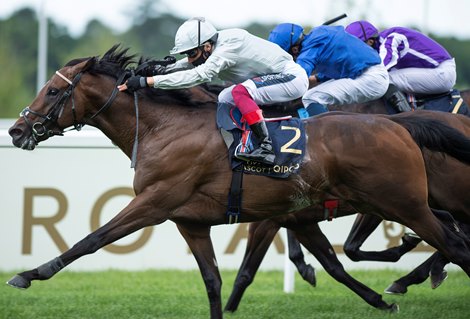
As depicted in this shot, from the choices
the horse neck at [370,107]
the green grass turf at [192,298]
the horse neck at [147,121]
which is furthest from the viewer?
the horse neck at [370,107]

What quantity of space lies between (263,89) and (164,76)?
687 mm

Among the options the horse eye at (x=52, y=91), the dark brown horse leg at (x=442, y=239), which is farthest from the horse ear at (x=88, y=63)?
the dark brown horse leg at (x=442, y=239)

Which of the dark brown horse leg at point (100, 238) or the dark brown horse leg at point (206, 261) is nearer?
the dark brown horse leg at point (100, 238)

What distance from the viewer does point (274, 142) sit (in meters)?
6.18

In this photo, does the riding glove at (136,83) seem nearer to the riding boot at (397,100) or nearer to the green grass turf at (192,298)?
the green grass turf at (192,298)

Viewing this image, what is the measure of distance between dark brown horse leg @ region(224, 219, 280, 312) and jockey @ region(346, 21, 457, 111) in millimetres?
1458

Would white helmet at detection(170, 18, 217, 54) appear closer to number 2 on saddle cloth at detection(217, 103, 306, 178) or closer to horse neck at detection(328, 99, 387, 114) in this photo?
number 2 on saddle cloth at detection(217, 103, 306, 178)

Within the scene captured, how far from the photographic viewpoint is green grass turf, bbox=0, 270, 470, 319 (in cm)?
707

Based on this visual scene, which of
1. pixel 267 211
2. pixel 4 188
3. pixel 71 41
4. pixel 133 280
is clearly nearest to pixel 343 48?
pixel 267 211

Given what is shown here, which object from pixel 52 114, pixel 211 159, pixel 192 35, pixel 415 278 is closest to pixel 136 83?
pixel 192 35

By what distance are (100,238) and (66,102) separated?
0.98 meters

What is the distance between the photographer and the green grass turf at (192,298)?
23.2 ft

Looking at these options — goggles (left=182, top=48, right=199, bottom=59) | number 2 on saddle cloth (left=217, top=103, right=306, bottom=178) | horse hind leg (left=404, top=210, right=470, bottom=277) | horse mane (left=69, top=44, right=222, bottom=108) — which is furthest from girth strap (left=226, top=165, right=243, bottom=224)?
horse hind leg (left=404, top=210, right=470, bottom=277)

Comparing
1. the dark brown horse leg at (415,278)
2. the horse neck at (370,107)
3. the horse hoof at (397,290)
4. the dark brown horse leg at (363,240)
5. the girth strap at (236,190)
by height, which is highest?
the horse neck at (370,107)
